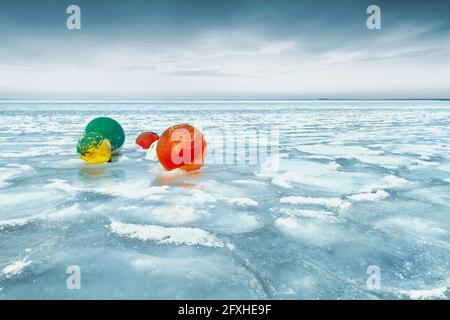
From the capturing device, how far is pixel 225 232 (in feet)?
7.11

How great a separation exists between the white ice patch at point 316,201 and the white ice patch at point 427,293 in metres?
1.16

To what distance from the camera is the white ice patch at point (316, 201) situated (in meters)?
2.69

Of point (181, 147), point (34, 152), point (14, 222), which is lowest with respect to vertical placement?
point (14, 222)

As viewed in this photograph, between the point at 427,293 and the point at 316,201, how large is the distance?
1.34 m

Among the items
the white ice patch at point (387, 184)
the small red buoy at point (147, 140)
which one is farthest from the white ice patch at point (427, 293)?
the small red buoy at point (147, 140)

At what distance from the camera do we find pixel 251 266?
67.6 inches

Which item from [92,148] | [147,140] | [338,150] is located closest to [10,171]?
[92,148]

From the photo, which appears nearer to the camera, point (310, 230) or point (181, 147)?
point (310, 230)

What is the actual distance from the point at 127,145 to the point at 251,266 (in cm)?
472

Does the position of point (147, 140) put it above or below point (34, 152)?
above

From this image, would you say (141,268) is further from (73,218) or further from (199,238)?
(73,218)

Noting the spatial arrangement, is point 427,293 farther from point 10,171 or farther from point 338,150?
point 338,150

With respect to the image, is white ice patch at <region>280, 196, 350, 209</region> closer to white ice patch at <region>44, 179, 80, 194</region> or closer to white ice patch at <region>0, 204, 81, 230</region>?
white ice patch at <region>0, 204, 81, 230</region>

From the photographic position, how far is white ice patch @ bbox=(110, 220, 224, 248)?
200 cm
